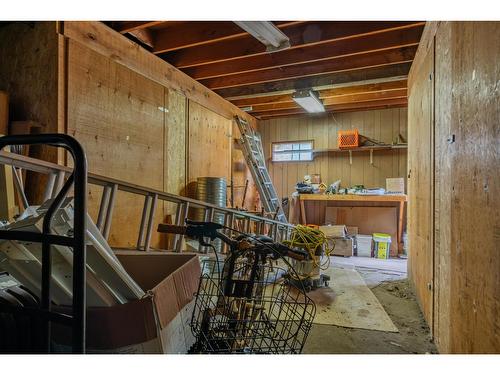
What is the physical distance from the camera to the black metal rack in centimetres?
79

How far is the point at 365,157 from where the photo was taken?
20.6 feet

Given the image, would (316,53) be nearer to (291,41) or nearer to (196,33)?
(291,41)

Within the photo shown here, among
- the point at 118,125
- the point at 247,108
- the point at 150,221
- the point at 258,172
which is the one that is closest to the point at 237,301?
the point at 150,221

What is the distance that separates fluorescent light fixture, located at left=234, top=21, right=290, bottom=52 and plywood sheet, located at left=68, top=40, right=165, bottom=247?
137 cm

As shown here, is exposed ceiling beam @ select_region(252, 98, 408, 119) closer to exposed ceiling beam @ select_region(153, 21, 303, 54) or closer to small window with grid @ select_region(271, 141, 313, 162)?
small window with grid @ select_region(271, 141, 313, 162)

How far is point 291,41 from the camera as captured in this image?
3.36 metres

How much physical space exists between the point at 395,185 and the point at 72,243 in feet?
19.5

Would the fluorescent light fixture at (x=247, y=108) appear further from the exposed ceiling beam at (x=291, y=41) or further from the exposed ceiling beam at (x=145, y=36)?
the exposed ceiling beam at (x=145, y=36)

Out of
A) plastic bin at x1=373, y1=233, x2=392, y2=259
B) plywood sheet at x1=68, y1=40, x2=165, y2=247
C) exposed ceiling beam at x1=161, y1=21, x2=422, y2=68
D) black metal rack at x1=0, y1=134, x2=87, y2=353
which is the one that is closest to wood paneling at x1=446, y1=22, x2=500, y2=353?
black metal rack at x1=0, y1=134, x2=87, y2=353

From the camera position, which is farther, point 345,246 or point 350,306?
point 345,246

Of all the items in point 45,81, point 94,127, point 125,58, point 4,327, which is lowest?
point 4,327
